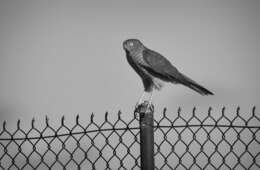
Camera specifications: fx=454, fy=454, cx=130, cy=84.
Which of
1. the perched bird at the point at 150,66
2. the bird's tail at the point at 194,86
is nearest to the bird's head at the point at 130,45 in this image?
the perched bird at the point at 150,66

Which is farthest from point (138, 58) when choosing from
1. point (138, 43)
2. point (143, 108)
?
→ point (143, 108)

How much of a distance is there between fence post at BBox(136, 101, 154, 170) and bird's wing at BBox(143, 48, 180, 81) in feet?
1.95

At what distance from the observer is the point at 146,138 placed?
2.02 metres

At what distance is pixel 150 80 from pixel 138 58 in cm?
16

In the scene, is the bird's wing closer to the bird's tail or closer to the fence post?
the bird's tail

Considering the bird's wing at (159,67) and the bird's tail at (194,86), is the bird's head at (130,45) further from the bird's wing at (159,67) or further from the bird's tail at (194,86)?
the bird's tail at (194,86)

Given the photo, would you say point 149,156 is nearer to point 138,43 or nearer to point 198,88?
point 198,88

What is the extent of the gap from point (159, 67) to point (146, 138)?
2.33ft

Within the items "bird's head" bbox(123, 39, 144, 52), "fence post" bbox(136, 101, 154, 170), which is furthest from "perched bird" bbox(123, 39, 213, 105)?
"fence post" bbox(136, 101, 154, 170)

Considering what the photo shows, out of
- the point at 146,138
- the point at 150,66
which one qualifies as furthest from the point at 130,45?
the point at 146,138

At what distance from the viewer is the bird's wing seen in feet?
8.60

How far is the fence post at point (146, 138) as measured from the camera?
202 centimetres

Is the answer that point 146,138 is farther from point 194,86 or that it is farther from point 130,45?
point 130,45

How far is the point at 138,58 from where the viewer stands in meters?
2.71
